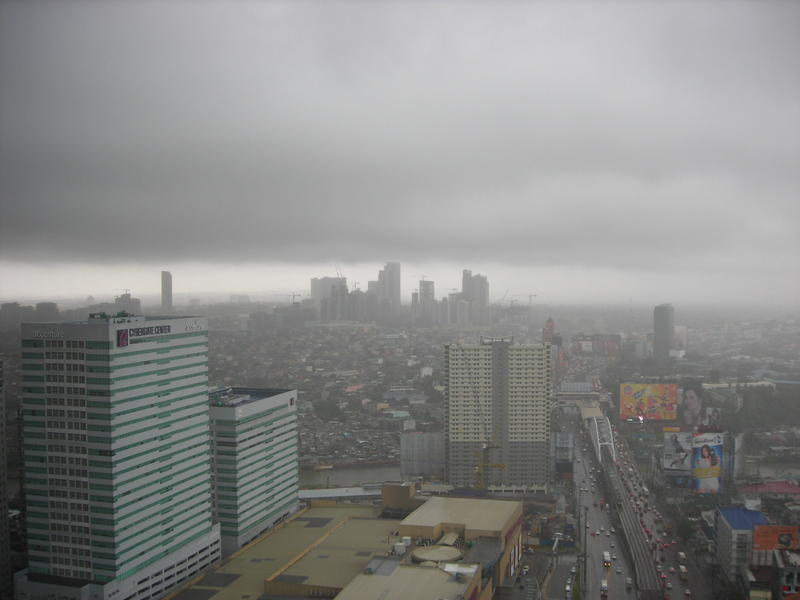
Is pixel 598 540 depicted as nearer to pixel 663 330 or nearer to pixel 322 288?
pixel 322 288

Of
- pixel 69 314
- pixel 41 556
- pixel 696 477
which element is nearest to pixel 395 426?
pixel 696 477

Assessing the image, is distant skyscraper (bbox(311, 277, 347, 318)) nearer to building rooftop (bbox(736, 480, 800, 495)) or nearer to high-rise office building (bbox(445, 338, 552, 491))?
high-rise office building (bbox(445, 338, 552, 491))

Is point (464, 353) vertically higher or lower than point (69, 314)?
lower

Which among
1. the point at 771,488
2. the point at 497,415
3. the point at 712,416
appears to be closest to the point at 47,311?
the point at 497,415

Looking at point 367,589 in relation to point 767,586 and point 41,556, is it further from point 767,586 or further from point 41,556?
point 767,586

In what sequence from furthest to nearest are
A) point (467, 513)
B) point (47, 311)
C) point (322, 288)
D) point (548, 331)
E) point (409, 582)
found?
point (548, 331) < point (322, 288) < point (467, 513) < point (47, 311) < point (409, 582)
